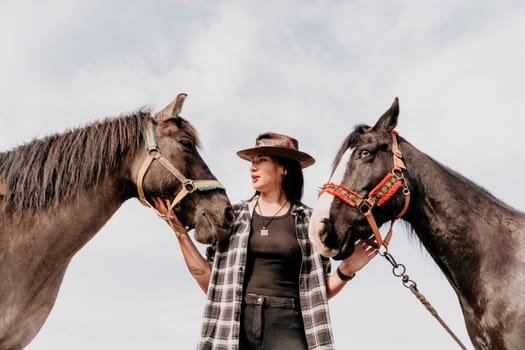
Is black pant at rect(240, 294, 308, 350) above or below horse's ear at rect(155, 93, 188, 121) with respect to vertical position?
below

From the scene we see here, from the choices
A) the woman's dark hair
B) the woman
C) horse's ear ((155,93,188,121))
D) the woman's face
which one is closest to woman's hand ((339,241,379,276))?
the woman

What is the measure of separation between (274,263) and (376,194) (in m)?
0.95

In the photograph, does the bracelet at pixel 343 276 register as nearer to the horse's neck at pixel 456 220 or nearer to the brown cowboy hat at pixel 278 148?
the horse's neck at pixel 456 220

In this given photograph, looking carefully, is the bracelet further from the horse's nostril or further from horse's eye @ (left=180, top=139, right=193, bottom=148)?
horse's eye @ (left=180, top=139, right=193, bottom=148)

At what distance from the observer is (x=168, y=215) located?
4.18 metres

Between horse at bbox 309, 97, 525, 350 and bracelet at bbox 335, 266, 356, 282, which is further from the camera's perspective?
bracelet at bbox 335, 266, 356, 282

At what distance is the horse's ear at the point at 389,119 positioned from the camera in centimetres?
428

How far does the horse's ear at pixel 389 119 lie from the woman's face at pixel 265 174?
89cm

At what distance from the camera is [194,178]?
423 centimetres

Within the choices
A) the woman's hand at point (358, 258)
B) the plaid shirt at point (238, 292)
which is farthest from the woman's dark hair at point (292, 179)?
the woman's hand at point (358, 258)

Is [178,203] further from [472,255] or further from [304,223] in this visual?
[472,255]

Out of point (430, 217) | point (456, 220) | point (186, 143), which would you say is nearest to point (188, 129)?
point (186, 143)

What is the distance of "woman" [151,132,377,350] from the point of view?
377cm

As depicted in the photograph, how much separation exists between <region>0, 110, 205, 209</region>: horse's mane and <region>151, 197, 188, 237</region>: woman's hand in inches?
17.2
